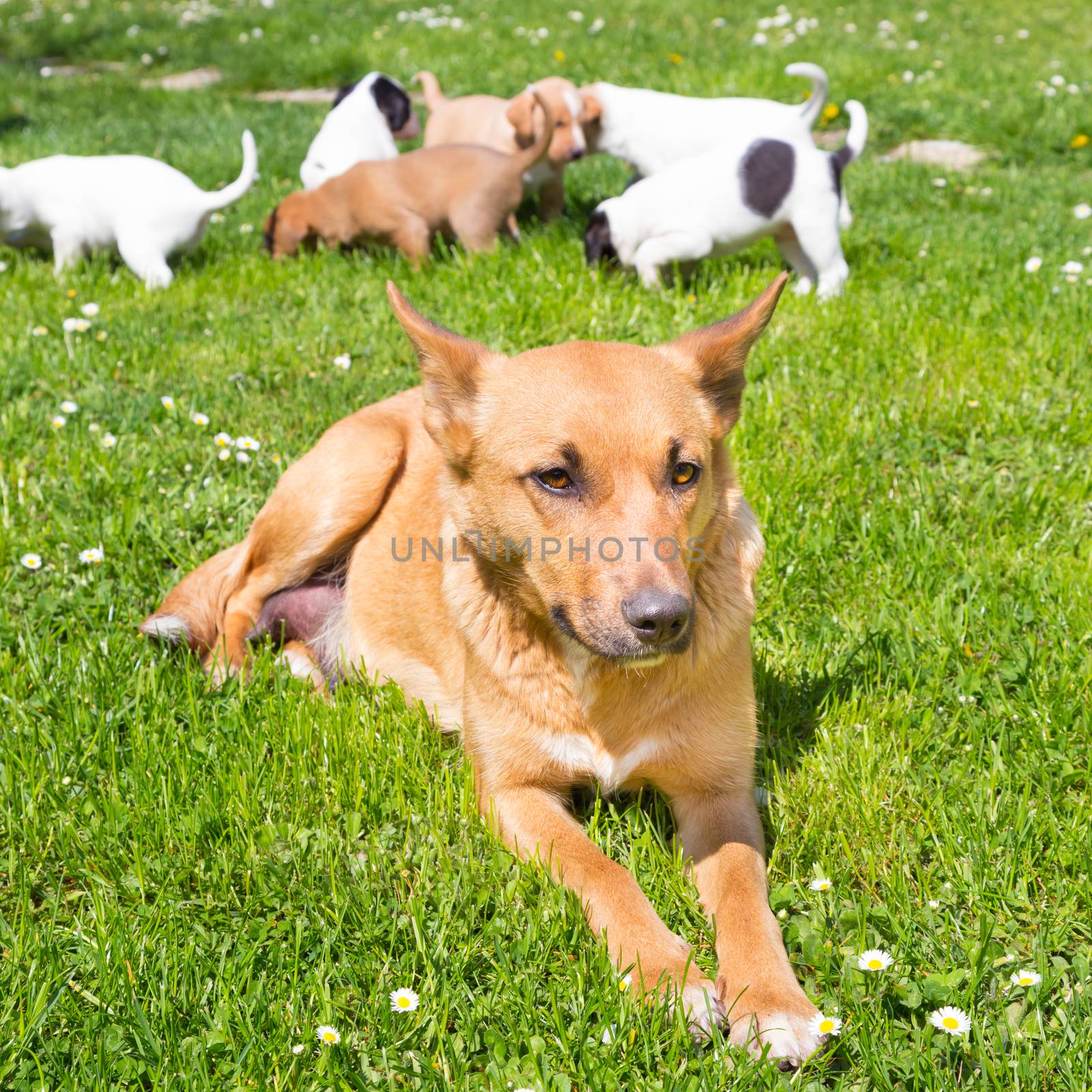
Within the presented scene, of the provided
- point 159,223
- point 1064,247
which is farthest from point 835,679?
point 159,223

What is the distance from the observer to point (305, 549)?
3.91 m

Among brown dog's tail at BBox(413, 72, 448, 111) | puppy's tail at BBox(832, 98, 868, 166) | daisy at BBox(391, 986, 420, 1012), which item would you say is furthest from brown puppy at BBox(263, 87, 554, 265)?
daisy at BBox(391, 986, 420, 1012)

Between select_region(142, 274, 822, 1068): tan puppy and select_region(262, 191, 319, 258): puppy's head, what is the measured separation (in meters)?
4.21

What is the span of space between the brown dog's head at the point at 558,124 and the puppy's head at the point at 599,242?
144 centimetres

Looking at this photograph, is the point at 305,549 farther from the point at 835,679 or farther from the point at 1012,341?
the point at 1012,341

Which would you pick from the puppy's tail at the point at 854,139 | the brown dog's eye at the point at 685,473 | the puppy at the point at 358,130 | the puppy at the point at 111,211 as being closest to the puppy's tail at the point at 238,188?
the puppy at the point at 111,211

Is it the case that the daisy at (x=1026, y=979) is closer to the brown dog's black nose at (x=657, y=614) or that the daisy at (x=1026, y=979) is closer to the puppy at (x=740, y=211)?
the brown dog's black nose at (x=657, y=614)

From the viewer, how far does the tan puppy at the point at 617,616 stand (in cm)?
241

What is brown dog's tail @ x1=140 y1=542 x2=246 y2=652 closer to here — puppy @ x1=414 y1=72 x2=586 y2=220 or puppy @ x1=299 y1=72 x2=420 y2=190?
puppy @ x1=414 y1=72 x2=586 y2=220

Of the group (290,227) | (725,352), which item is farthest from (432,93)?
(725,352)

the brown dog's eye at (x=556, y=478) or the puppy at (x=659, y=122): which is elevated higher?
the brown dog's eye at (x=556, y=478)

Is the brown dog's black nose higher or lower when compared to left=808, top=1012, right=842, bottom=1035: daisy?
higher

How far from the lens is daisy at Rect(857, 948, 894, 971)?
230cm

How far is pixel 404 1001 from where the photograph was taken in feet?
7.54
